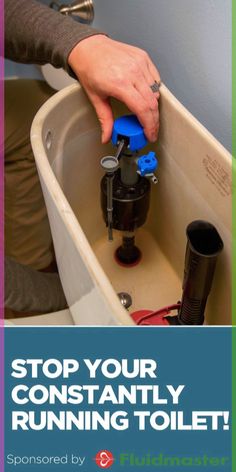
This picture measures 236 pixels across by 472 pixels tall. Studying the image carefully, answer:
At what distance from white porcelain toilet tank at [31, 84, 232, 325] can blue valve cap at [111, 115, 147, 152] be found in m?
0.05

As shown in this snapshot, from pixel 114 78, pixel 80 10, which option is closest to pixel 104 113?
pixel 114 78

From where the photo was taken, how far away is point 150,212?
33.1 inches

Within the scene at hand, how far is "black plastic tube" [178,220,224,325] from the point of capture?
0.59 metres

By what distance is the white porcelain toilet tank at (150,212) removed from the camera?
21.0 inches

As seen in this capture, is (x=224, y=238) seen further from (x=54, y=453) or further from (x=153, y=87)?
(x=54, y=453)

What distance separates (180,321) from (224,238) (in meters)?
0.15

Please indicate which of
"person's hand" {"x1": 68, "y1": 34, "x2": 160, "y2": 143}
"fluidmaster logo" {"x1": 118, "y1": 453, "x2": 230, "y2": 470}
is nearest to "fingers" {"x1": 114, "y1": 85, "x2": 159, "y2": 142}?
"person's hand" {"x1": 68, "y1": 34, "x2": 160, "y2": 143}

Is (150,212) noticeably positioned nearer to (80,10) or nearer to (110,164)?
(110,164)

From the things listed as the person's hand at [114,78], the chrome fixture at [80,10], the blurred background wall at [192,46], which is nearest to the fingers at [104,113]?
the person's hand at [114,78]

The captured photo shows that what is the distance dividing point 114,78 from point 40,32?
178 mm

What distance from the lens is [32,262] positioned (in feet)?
3.35

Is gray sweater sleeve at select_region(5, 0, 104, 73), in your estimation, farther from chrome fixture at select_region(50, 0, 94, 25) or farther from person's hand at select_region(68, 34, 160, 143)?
chrome fixture at select_region(50, 0, 94, 25)

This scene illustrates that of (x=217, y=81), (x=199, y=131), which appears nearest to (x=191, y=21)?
(x=217, y=81)

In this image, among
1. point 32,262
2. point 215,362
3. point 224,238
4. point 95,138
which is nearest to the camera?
point 215,362
